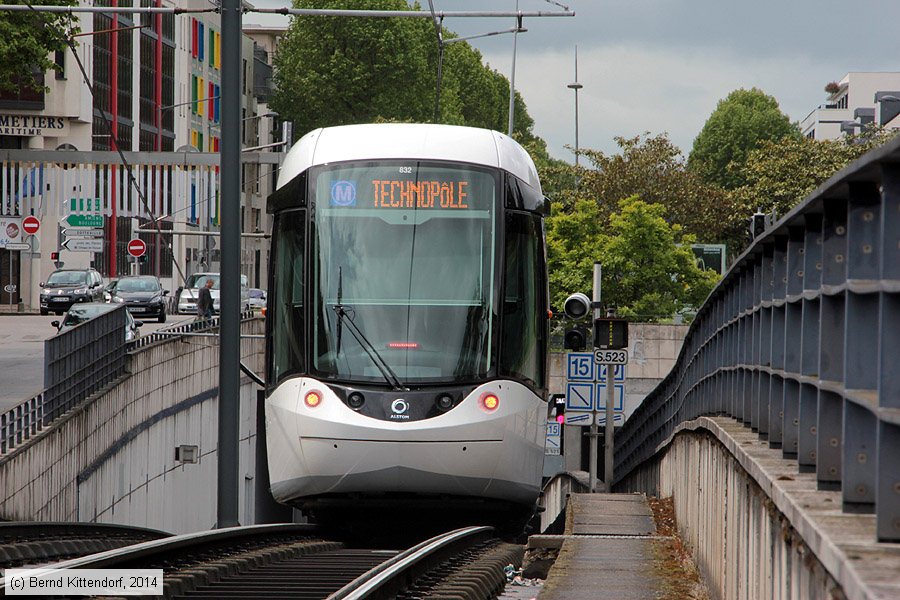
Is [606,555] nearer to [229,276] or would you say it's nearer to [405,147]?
[405,147]

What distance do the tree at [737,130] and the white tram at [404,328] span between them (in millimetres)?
98553

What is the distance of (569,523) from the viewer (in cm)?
1705

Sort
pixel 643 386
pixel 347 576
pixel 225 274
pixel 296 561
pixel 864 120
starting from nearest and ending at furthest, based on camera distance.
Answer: pixel 347 576 < pixel 296 561 < pixel 225 274 < pixel 643 386 < pixel 864 120

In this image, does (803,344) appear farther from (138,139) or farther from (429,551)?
(138,139)

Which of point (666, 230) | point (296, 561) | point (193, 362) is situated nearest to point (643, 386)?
point (666, 230)

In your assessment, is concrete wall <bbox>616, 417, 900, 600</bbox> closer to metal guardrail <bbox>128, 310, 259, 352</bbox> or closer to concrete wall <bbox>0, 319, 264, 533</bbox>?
concrete wall <bbox>0, 319, 264, 533</bbox>

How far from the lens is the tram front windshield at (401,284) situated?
15.0 meters

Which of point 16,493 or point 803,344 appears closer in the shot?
point 803,344

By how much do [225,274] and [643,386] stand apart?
35.3 metres

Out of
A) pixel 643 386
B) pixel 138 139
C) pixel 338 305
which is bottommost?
pixel 643 386

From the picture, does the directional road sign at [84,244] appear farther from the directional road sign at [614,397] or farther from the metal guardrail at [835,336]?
the metal guardrail at [835,336]

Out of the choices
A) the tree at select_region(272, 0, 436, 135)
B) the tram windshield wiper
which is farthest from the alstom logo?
the tree at select_region(272, 0, 436, 135)

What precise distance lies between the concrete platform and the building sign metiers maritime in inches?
2095

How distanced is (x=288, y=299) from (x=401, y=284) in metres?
1.08
